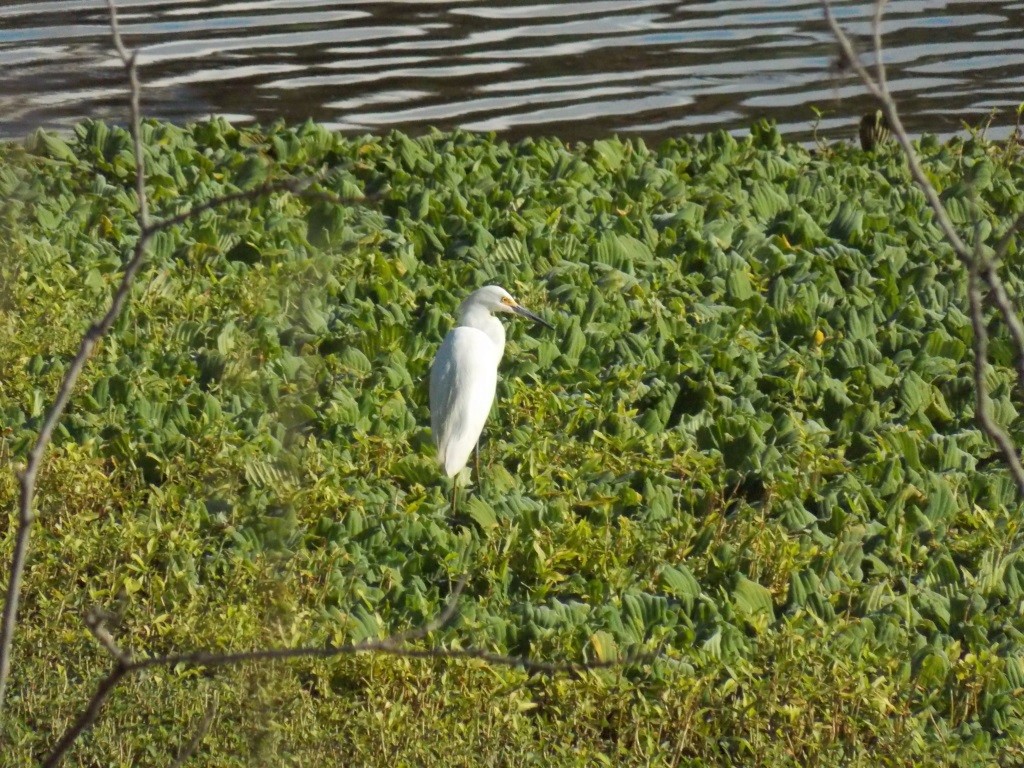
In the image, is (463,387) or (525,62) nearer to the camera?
(463,387)

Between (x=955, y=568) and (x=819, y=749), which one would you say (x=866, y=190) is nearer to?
(x=955, y=568)

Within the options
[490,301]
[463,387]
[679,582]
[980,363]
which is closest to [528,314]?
[490,301]

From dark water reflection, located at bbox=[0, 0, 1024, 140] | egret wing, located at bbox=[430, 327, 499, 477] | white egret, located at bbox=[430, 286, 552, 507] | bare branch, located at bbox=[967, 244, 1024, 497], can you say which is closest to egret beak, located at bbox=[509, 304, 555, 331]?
white egret, located at bbox=[430, 286, 552, 507]

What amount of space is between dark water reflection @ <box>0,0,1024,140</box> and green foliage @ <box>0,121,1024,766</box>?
7.40 feet

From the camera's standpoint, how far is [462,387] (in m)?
4.16

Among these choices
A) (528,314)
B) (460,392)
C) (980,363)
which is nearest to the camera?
(980,363)

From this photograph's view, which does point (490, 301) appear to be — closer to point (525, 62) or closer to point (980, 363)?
point (980, 363)

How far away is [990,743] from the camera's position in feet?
9.33

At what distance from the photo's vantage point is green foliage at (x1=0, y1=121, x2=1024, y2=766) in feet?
9.48

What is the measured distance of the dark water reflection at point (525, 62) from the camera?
912 cm

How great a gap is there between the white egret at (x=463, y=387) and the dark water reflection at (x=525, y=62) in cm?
434

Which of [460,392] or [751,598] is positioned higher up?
[460,392]

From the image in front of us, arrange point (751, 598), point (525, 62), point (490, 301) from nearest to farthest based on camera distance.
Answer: point (751, 598)
point (490, 301)
point (525, 62)

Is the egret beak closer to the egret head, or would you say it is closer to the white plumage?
the egret head
